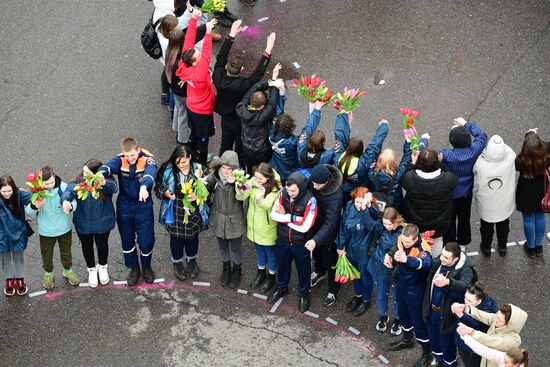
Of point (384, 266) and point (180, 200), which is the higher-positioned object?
point (180, 200)

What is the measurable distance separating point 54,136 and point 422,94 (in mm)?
4982

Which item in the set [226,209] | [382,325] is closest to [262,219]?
[226,209]

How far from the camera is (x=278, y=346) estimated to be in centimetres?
1088

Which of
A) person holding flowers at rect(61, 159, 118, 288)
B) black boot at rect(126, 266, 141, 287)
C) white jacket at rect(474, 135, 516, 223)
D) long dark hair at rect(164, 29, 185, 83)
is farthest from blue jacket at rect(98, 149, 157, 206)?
white jacket at rect(474, 135, 516, 223)

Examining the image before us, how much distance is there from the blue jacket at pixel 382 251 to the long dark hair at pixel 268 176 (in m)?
1.19

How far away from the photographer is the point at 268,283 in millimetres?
11617

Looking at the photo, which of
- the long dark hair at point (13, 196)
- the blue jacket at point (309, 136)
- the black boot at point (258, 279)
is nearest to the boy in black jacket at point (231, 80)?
the blue jacket at point (309, 136)

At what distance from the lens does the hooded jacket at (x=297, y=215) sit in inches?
418

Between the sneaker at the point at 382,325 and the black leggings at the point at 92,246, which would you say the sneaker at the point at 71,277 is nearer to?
the black leggings at the point at 92,246

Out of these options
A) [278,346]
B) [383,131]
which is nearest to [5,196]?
[278,346]

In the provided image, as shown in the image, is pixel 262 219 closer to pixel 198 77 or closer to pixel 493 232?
pixel 198 77

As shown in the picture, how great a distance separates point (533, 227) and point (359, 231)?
7.51 ft

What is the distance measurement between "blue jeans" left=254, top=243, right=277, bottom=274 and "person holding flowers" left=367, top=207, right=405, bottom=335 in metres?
1.23

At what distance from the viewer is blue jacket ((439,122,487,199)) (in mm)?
11234
